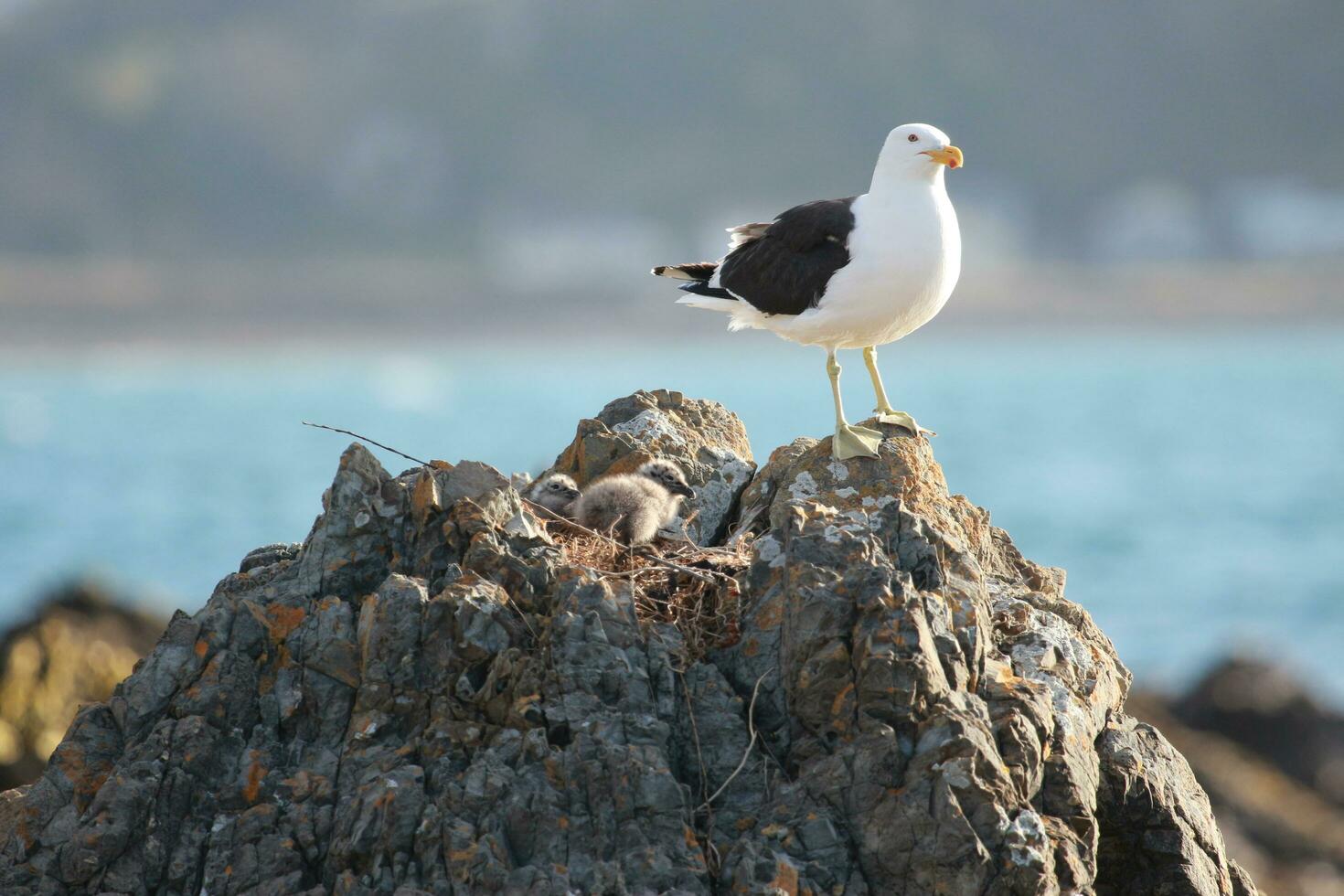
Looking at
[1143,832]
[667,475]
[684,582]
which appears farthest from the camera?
[667,475]

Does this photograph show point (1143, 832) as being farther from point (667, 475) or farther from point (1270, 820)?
point (1270, 820)

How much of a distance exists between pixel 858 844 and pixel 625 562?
236cm

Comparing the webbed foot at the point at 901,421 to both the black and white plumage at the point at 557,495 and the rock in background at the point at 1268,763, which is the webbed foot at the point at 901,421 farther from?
the rock in background at the point at 1268,763

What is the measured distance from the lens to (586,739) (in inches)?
243

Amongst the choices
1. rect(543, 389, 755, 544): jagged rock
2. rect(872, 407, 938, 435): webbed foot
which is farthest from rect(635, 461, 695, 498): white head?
rect(872, 407, 938, 435): webbed foot

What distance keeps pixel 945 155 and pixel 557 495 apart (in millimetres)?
3407

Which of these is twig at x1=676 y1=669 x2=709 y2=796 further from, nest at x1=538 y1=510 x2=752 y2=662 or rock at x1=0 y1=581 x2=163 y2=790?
rock at x1=0 y1=581 x2=163 y2=790

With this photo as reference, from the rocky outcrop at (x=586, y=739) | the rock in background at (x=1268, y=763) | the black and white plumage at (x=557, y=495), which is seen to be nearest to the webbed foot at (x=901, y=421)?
the rocky outcrop at (x=586, y=739)

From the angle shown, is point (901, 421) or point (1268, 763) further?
point (1268, 763)

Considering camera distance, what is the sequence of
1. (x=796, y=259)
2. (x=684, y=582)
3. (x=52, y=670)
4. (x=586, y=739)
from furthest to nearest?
(x=52, y=670), (x=796, y=259), (x=684, y=582), (x=586, y=739)

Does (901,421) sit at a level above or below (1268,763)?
below

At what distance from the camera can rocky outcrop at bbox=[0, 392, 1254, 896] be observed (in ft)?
19.7

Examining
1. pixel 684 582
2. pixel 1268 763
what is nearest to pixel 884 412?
pixel 684 582

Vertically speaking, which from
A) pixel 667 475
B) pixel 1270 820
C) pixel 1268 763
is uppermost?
pixel 1268 763
